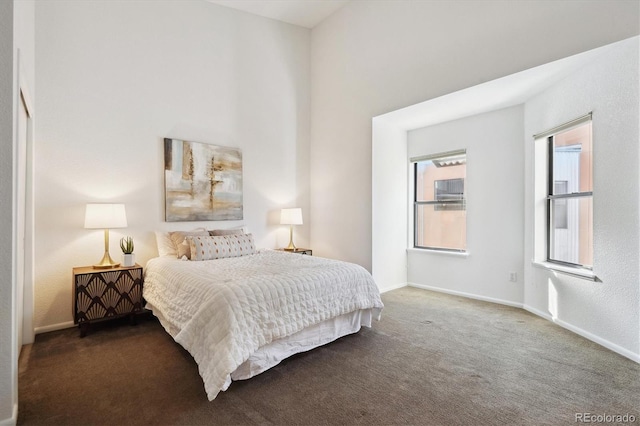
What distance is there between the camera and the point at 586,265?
331cm

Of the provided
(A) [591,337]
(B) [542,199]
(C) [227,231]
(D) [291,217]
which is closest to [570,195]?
(B) [542,199]

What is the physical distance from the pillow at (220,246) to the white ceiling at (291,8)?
3.18m

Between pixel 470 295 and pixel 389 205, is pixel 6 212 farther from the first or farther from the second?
pixel 470 295

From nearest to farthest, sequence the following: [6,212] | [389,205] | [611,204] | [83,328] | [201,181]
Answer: [6,212]
[611,204]
[83,328]
[201,181]
[389,205]

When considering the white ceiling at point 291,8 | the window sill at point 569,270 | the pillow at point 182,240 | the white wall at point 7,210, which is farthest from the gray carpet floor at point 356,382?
the white ceiling at point 291,8

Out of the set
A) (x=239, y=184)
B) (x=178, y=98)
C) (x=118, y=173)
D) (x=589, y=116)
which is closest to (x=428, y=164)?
(x=589, y=116)

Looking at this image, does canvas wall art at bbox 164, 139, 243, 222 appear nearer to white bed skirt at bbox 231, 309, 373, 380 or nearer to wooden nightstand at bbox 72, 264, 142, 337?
wooden nightstand at bbox 72, 264, 142, 337

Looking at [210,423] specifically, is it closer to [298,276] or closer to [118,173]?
[298,276]

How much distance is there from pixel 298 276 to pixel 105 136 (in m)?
2.73

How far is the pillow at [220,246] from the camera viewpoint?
361 cm

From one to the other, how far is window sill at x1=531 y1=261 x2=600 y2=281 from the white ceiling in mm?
4323

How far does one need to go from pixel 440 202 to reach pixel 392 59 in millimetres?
Result: 2144

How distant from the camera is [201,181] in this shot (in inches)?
170

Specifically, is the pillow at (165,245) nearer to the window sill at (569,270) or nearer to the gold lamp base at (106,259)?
the gold lamp base at (106,259)
